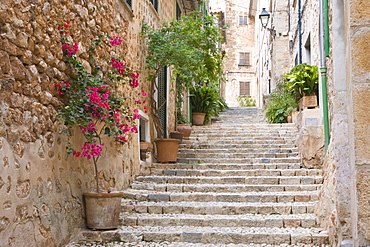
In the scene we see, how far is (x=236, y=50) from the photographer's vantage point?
29.7 m

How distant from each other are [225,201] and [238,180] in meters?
0.98

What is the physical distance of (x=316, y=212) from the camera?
589 cm

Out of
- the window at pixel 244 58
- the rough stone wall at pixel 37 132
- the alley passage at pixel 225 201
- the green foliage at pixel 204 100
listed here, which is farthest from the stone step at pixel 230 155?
the window at pixel 244 58

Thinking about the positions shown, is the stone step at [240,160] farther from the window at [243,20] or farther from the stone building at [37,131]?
the window at [243,20]

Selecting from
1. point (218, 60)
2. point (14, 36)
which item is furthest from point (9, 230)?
point (218, 60)

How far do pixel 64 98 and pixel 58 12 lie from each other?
0.90 m

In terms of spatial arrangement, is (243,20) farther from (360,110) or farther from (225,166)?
(360,110)

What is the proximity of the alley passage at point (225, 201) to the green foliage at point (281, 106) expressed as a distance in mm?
2761

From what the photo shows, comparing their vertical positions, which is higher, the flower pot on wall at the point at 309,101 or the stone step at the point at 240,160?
the flower pot on wall at the point at 309,101

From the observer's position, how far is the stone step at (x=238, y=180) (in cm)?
742

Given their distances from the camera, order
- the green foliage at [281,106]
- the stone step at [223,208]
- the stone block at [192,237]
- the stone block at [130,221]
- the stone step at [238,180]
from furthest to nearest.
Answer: the green foliage at [281,106], the stone step at [238,180], the stone step at [223,208], the stone block at [130,221], the stone block at [192,237]

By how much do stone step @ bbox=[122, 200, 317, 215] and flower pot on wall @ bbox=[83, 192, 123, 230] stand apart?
856 millimetres

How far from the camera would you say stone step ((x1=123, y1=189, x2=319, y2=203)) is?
6.61 meters

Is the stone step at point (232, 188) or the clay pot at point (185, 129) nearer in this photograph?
the stone step at point (232, 188)
